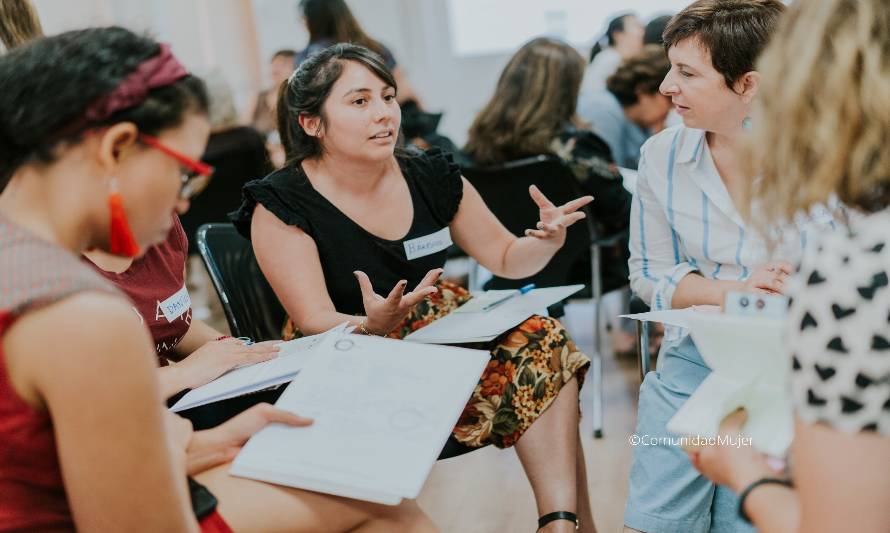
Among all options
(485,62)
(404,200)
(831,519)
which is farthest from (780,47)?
(485,62)

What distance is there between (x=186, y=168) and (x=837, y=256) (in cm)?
77

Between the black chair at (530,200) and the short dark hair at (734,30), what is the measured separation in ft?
3.60

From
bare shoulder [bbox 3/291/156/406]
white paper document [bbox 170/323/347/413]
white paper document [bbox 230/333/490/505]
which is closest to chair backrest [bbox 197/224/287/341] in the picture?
white paper document [bbox 170/323/347/413]

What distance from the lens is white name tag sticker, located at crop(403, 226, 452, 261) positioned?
7.30ft

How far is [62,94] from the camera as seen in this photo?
105 centimetres

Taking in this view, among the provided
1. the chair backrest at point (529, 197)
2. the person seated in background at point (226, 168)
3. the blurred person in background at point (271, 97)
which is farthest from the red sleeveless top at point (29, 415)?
the blurred person in background at point (271, 97)

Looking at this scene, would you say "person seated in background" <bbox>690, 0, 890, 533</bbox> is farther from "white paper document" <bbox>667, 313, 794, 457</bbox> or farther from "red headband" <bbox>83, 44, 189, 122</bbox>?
"red headband" <bbox>83, 44, 189, 122</bbox>

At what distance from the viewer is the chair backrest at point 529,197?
3.08 meters

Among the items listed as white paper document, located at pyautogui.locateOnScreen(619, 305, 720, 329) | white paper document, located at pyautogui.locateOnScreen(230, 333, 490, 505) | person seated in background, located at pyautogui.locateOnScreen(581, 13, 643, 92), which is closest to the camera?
white paper document, located at pyautogui.locateOnScreen(230, 333, 490, 505)

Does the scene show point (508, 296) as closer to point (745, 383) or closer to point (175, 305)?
point (175, 305)

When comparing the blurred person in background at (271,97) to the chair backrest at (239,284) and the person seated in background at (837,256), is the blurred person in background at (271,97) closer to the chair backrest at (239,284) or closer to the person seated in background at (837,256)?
the chair backrest at (239,284)

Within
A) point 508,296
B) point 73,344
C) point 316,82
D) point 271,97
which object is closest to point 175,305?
point 316,82

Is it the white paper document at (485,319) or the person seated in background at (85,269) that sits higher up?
the person seated in background at (85,269)

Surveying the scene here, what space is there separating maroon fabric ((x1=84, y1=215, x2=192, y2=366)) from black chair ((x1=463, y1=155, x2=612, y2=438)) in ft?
4.65
